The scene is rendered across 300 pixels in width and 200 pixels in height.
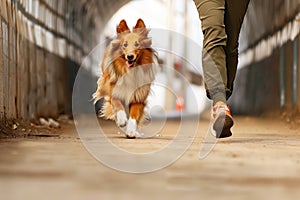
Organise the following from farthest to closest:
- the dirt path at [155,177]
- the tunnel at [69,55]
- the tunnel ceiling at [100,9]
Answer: the tunnel ceiling at [100,9] < the tunnel at [69,55] < the dirt path at [155,177]

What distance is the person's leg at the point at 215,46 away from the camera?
5.42 metres

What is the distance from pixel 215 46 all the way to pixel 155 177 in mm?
2338

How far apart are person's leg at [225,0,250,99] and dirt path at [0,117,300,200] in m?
1.19

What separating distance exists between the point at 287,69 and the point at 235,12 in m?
6.11

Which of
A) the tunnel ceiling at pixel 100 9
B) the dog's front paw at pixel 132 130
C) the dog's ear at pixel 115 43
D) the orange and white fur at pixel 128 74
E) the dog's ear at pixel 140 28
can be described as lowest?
the dog's front paw at pixel 132 130

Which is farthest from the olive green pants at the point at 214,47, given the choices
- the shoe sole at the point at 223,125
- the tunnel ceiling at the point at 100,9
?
the tunnel ceiling at the point at 100,9

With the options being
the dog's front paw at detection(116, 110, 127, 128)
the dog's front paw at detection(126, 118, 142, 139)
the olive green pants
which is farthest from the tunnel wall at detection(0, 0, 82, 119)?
the olive green pants

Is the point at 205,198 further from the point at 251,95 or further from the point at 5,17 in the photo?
the point at 251,95

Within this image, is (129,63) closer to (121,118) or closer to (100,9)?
(121,118)

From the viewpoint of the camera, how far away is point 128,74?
21.5 ft

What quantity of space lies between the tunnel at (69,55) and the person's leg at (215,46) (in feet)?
6.47

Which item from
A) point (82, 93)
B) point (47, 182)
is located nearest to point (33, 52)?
point (47, 182)

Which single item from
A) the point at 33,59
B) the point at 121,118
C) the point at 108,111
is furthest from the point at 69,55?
the point at 121,118

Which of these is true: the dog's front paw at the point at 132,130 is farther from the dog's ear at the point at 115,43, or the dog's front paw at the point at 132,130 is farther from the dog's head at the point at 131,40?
the dog's ear at the point at 115,43
